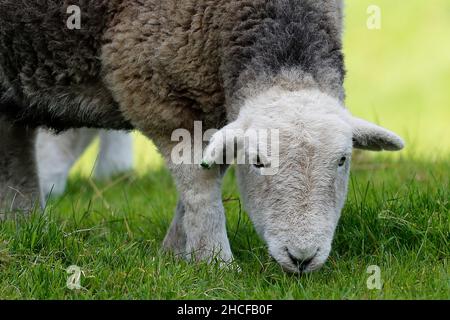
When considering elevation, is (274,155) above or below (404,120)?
above

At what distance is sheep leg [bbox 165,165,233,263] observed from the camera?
18.1ft

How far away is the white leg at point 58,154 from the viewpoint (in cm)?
834

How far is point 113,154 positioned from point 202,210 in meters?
3.79

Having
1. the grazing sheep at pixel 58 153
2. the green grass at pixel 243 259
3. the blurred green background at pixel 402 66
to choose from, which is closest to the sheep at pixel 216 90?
the green grass at pixel 243 259

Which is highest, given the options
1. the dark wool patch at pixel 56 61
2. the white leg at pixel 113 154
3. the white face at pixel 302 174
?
the dark wool patch at pixel 56 61

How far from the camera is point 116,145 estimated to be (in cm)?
923

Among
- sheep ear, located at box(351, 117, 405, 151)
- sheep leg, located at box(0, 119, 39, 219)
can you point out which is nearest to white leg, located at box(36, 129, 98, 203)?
sheep leg, located at box(0, 119, 39, 219)

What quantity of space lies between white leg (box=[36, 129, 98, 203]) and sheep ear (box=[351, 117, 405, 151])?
3.66 meters

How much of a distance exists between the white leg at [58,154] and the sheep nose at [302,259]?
150 inches

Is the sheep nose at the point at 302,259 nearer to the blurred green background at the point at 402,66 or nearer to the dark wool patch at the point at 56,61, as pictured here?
the dark wool patch at the point at 56,61

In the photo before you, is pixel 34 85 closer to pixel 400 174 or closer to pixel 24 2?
pixel 24 2

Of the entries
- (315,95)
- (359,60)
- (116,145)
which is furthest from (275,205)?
(359,60)

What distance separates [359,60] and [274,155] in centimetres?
1155

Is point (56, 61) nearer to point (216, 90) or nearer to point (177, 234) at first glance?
point (216, 90)
